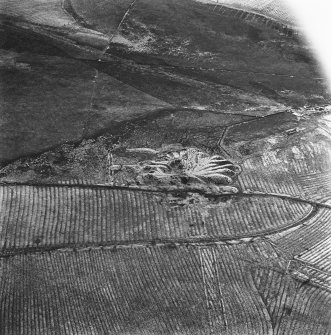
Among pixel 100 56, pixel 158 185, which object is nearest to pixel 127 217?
pixel 158 185

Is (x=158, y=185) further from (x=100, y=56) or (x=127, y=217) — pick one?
(x=100, y=56)

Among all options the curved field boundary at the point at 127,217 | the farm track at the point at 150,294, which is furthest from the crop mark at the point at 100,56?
the farm track at the point at 150,294

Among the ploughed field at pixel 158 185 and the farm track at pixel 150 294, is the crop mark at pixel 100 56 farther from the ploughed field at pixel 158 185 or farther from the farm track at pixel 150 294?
the farm track at pixel 150 294

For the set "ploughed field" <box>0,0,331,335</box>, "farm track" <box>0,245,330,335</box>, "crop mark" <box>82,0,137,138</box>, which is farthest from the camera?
"crop mark" <box>82,0,137,138</box>

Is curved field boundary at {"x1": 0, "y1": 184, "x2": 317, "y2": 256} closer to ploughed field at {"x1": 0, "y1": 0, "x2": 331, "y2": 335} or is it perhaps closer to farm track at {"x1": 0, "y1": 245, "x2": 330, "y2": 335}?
ploughed field at {"x1": 0, "y1": 0, "x2": 331, "y2": 335}

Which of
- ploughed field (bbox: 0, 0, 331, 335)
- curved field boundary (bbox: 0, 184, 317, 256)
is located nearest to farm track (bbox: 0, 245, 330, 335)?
ploughed field (bbox: 0, 0, 331, 335)

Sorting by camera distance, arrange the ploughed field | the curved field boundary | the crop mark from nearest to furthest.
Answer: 1. the ploughed field
2. the curved field boundary
3. the crop mark

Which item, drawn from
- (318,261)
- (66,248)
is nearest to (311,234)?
(318,261)
